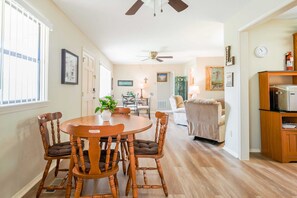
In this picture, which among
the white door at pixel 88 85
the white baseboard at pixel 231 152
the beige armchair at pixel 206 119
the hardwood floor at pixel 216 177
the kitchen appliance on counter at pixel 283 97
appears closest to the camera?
the hardwood floor at pixel 216 177

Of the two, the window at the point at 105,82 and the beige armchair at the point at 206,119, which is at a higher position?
the window at the point at 105,82

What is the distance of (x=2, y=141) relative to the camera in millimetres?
1716

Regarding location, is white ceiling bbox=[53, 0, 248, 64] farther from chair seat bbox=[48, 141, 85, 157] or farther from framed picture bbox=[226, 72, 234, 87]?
chair seat bbox=[48, 141, 85, 157]

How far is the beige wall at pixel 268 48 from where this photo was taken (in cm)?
329

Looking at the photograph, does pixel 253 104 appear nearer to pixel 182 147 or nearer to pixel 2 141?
pixel 182 147

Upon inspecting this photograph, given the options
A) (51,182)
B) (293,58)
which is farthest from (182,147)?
(293,58)

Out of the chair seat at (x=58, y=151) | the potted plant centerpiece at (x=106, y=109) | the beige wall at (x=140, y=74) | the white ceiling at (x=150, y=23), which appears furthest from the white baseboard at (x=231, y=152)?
the beige wall at (x=140, y=74)

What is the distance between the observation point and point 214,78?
7012mm

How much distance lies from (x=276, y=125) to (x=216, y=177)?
1.40 metres

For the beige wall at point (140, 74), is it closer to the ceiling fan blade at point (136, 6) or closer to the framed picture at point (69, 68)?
the framed picture at point (69, 68)

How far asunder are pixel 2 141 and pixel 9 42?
3.25 ft

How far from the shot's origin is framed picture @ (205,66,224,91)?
696 centimetres

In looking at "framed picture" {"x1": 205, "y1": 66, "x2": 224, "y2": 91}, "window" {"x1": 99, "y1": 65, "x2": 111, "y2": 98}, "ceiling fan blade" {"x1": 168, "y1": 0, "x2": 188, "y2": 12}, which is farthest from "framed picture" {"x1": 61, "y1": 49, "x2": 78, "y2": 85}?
"framed picture" {"x1": 205, "y1": 66, "x2": 224, "y2": 91}

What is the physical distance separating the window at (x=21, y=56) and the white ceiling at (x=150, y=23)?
2.49 ft
